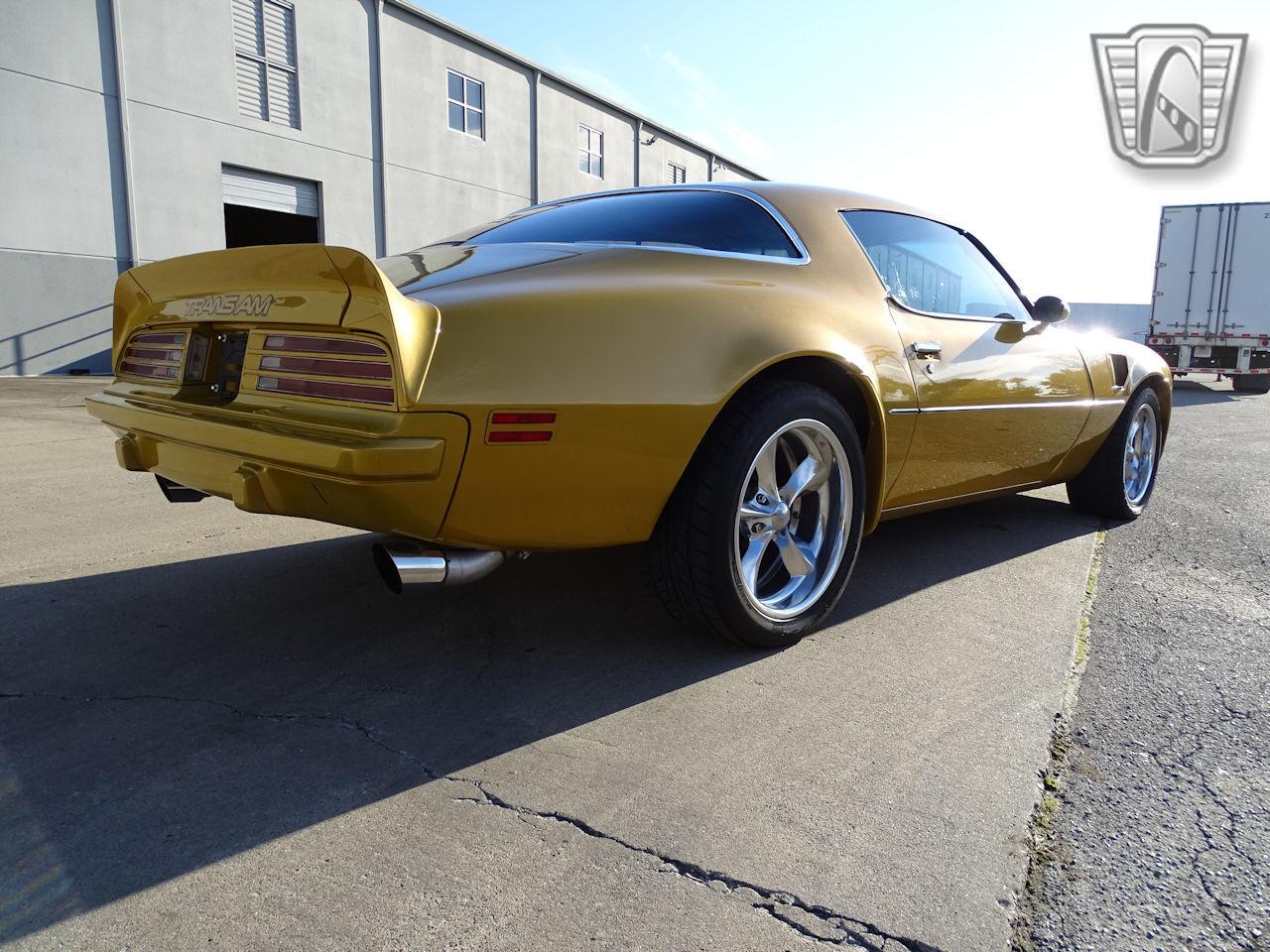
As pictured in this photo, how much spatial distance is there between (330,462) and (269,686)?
726mm

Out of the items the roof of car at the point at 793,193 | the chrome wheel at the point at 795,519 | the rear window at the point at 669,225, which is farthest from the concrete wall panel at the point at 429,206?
the chrome wheel at the point at 795,519

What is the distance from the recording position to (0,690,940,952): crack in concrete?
141 cm

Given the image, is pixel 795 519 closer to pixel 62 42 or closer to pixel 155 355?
pixel 155 355

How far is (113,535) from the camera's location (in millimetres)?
3824

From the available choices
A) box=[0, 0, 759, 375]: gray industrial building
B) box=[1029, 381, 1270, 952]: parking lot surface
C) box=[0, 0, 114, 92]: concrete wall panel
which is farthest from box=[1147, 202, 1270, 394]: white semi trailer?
box=[0, 0, 114, 92]: concrete wall panel

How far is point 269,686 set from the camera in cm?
229

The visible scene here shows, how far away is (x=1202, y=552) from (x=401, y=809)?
3665 mm

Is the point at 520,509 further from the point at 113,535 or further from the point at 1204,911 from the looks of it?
the point at 113,535

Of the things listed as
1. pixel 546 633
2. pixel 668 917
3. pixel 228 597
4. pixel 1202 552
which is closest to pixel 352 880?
pixel 668 917

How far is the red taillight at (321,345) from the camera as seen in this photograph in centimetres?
197

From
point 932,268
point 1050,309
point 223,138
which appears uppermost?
point 223,138

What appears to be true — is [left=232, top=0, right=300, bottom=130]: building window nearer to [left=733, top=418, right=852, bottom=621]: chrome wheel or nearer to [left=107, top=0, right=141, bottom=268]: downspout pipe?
[left=107, top=0, right=141, bottom=268]: downspout pipe

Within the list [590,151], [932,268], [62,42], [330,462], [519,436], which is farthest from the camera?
[590,151]

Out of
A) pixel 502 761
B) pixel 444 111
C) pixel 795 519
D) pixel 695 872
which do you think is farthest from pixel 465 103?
pixel 695 872
